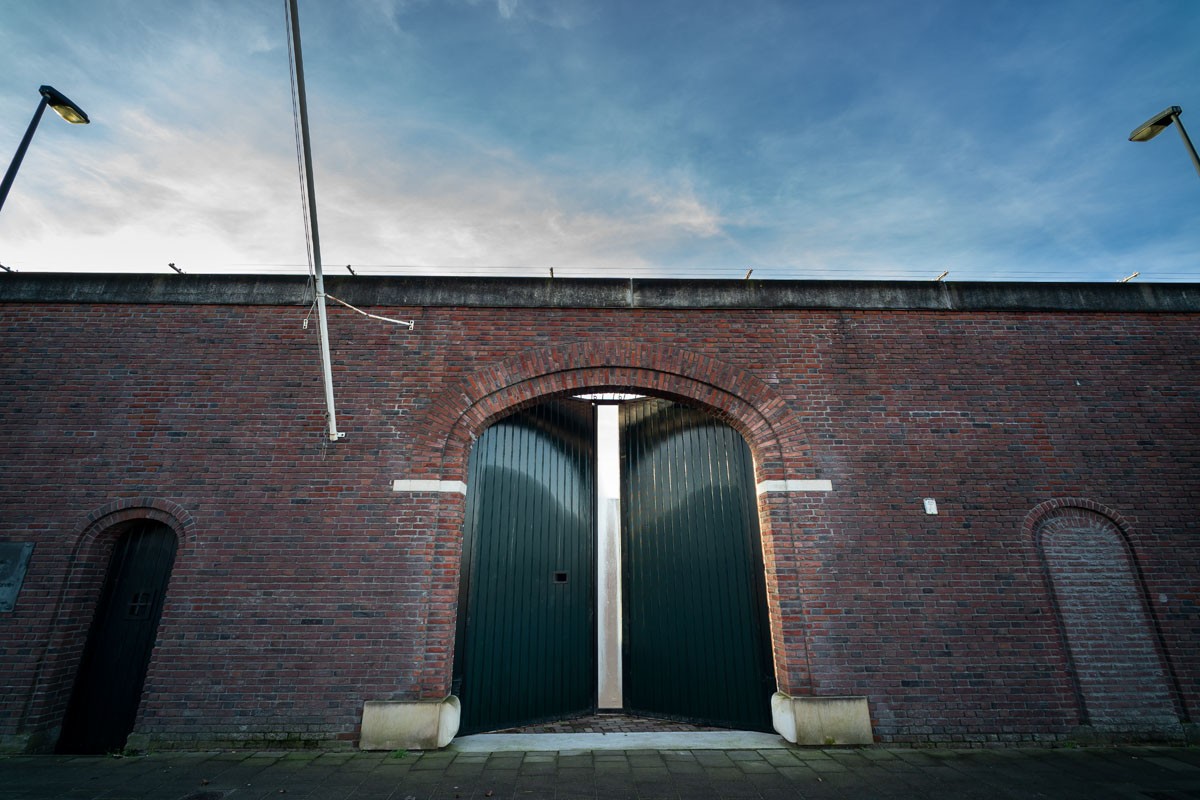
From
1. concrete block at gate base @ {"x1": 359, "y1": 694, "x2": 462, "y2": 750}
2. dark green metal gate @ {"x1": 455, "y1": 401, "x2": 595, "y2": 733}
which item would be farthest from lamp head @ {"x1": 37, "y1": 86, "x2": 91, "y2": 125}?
concrete block at gate base @ {"x1": 359, "y1": 694, "x2": 462, "y2": 750}

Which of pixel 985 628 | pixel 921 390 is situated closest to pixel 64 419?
pixel 921 390

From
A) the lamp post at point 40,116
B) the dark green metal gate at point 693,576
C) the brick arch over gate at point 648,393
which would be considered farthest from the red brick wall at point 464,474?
the lamp post at point 40,116

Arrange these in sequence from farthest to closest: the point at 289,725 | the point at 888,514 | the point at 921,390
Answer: the point at 921,390 → the point at 888,514 → the point at 289,725

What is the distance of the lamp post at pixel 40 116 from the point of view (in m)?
5.78

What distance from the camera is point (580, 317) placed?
6.91m

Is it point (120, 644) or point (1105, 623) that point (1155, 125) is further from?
point (120, 644)

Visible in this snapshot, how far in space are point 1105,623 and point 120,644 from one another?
455 inches

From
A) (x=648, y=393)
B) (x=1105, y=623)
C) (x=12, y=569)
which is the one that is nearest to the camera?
(x=12, y=569)

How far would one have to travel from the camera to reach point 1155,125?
239 inches

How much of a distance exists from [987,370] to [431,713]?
809 centimetres

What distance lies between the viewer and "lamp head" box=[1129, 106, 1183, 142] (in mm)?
5953

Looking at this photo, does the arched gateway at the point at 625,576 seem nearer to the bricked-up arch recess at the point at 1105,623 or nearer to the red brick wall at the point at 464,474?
the red brick wall at the point at 464,474

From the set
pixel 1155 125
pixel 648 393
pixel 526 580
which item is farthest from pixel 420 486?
pixel 1155 125

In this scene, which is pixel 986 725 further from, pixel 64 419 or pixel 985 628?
pixel 64 419
